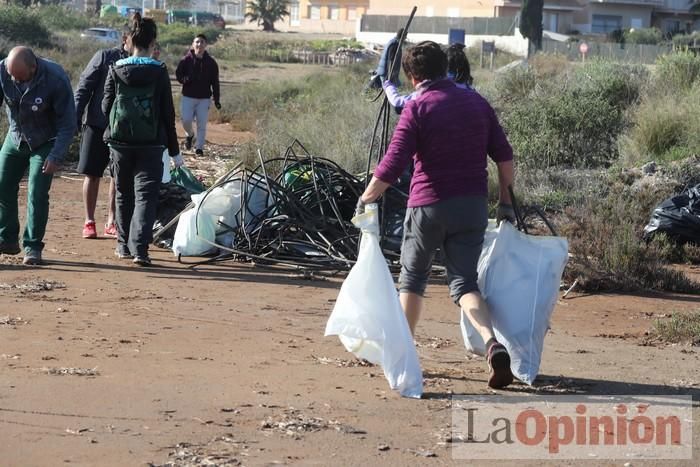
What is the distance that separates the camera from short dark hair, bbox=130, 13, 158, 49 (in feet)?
29.6

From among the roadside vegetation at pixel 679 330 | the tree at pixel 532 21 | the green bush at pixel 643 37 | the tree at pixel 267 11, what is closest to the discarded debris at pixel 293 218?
the roadside vegetation at pixel 679 330

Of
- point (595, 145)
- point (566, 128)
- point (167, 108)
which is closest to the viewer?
point (167, 108)

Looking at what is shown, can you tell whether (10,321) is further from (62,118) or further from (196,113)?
(196,113)

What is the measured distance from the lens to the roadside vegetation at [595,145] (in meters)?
9.74

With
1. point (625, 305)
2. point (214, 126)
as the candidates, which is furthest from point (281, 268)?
point (214, 126)

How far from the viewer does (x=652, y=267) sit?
9.51m

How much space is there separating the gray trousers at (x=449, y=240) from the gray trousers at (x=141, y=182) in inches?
142

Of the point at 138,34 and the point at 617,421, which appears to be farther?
the point at 138,34

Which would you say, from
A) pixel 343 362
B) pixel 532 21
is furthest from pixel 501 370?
pixel 532 21

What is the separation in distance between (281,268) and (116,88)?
2028mm

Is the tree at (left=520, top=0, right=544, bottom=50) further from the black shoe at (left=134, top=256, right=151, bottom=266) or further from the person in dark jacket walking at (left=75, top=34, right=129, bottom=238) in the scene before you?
the black shoe at (left=134, top=256, right=151, bottom=266)

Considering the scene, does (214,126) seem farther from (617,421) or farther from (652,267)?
(617,421)

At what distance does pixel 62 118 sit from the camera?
894 centimetres

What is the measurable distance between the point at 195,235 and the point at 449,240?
4.09 meters
